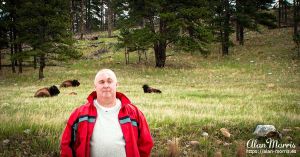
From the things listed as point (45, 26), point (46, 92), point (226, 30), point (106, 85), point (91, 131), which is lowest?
point (46, 92)

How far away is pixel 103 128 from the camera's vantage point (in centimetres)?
456

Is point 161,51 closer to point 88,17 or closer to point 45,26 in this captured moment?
point 45,26

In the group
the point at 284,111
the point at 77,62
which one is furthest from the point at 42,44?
the point at 284,111

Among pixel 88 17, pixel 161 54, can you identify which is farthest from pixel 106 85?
pixel 88 17

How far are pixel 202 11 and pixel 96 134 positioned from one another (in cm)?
2927

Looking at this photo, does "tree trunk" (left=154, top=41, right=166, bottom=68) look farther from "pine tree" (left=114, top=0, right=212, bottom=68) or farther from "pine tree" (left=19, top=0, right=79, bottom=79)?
"pine tree" (left=19, top=0, right=79, bottom=79)

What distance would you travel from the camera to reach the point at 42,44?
1133 inches

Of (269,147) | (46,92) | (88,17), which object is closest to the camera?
(269,147)

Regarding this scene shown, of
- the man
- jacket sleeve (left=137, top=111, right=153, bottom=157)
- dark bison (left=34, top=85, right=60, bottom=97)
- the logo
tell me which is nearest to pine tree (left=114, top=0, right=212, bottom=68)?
dark bison (left=34, top=85, right=60, bottom=97)

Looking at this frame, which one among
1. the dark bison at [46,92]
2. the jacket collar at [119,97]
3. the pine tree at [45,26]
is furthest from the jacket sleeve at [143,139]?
the pine tree at [45,26]

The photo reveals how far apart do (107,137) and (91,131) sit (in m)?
0.22

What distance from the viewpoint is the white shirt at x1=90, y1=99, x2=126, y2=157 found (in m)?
4.56

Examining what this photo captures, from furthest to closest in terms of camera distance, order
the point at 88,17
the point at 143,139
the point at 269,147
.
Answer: the point at 88,17
the point at 269,147
the point at 143,139

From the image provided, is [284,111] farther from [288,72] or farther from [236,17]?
[236,17]
